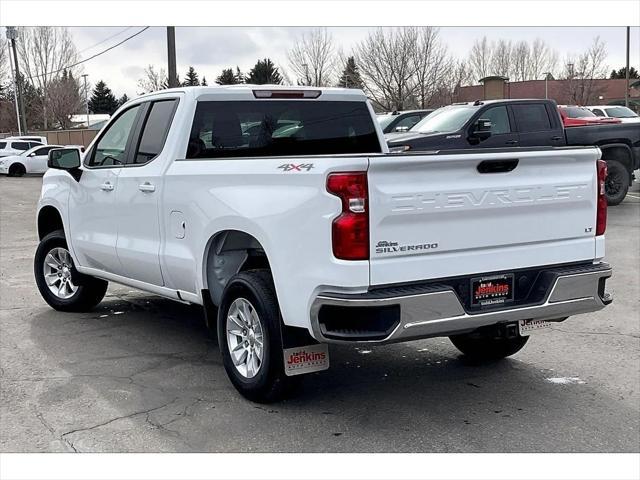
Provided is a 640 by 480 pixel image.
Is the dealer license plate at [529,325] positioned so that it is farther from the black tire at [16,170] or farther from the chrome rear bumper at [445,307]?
the black tire at [16,170]

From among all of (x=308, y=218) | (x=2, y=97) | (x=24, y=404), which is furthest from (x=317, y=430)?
(x=2, y=97)

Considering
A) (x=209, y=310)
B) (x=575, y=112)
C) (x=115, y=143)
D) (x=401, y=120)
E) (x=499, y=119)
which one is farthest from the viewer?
(x=575, y=112)

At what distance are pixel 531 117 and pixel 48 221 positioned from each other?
905 cm

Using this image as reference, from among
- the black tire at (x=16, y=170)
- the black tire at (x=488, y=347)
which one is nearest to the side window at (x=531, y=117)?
the black tire at (x=488, y=347)

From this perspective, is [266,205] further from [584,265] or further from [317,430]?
[584,265]

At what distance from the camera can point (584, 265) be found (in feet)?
16.1

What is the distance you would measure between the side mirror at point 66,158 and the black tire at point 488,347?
142 inches

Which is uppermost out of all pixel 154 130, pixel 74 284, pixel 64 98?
pixel 64 98

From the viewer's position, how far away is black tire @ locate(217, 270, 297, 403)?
4.64 metres

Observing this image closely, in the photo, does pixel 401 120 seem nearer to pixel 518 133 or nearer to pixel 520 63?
pixel 518 133

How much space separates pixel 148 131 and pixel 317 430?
9.56ft

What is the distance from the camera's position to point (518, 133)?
13.6 meters

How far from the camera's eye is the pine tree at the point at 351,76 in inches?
1757

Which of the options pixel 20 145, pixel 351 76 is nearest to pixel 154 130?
pixel 20 145
